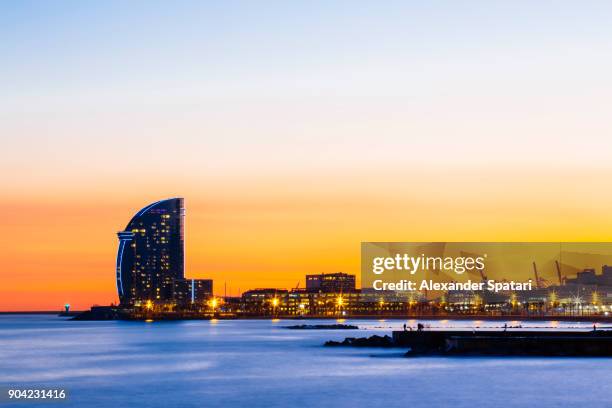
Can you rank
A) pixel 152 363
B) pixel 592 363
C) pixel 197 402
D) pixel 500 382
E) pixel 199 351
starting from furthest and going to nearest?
pixel 199 351 < pixel 152 363 < pixel 592 363 < pixel 500 382 < pixel 197 402

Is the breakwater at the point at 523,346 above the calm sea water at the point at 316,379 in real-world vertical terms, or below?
above

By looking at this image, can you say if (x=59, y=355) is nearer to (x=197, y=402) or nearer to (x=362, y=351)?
(x=362, y=351)

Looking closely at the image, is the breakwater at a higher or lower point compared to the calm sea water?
higher

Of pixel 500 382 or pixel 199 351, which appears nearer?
pixel 500 382

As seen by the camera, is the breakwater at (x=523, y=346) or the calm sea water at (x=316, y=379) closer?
the calm sea water at (x=316, y=379)

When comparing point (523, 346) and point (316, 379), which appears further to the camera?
point (523, 346)

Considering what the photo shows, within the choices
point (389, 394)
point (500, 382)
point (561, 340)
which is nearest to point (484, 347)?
point (561, 340)

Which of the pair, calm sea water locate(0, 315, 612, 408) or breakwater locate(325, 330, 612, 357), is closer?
calm sea water locate(0, 315, 612, 408)

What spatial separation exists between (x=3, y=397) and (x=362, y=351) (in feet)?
158

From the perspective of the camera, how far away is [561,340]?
3361 inches

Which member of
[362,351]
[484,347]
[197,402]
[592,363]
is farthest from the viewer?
[362,351]

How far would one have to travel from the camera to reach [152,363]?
93.2 meters

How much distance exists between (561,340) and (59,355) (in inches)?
2095

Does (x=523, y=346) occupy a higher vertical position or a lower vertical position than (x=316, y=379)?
higher
